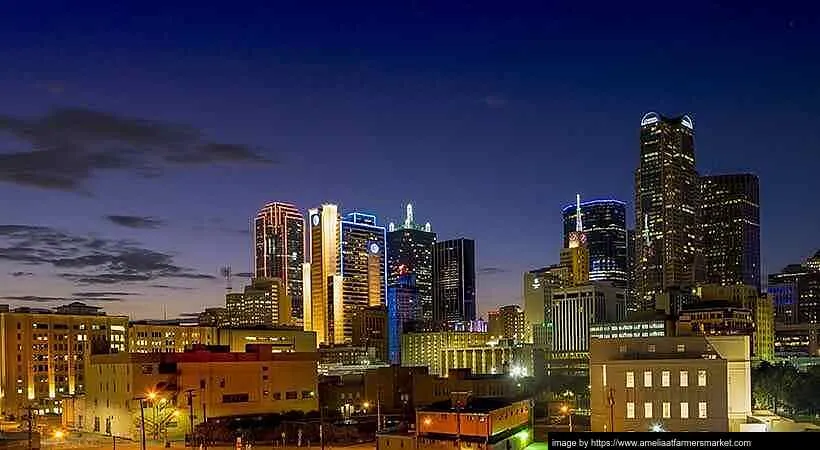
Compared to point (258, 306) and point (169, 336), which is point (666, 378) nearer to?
point (169, 336)

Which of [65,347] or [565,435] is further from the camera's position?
[65,347]

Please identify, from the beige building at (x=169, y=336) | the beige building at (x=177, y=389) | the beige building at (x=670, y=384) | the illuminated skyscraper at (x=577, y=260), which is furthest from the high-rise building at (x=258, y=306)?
the beige building at (x=670, y=384)

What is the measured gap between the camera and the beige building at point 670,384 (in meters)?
36.0

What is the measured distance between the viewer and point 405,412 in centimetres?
6694

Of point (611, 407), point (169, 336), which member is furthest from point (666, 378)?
point (169, 336)

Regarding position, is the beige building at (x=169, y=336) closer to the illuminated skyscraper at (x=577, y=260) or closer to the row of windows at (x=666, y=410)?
the row of windows at (x=666, y=410)

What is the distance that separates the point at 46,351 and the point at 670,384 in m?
59.8

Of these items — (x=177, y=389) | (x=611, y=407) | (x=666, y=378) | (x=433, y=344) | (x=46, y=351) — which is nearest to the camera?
(x=611, y=407)

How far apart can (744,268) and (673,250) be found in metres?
16.5

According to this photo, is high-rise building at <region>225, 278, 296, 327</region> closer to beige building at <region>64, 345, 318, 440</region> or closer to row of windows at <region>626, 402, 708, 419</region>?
beige building at <region>64, 345, 318, 440</region>

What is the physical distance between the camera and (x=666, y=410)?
36656 millimetres

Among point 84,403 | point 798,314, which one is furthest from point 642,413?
point 798,314

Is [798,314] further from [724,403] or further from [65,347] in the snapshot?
[724,403]

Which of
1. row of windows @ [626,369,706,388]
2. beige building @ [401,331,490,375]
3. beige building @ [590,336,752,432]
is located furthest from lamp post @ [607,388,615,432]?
beige building @ [401,331,490,375]
